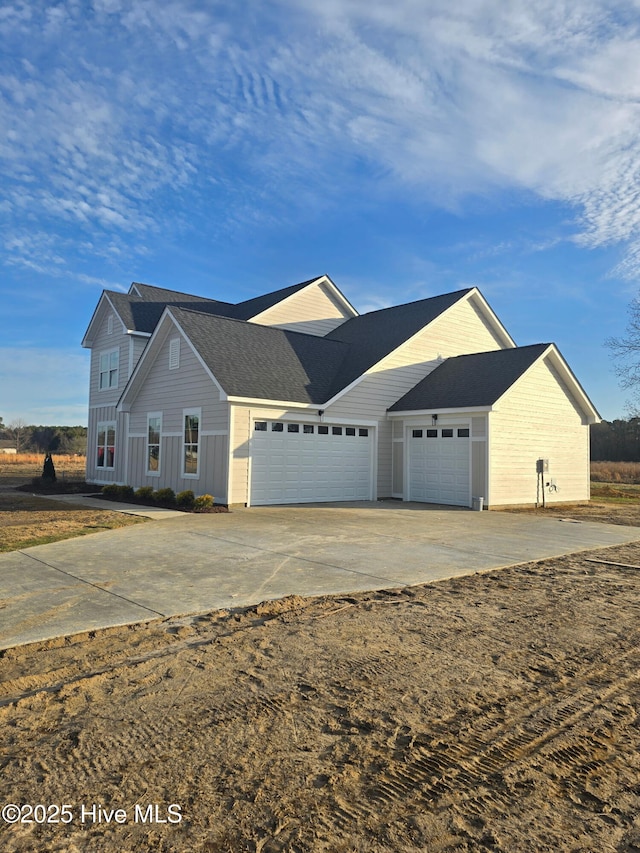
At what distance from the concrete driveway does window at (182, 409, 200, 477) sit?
11.0 feet

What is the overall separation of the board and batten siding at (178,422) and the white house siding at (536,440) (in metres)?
8.01

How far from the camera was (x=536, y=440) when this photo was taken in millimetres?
18828

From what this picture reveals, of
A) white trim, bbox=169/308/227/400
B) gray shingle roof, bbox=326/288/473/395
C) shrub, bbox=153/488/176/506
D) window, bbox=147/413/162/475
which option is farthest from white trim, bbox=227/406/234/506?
window, bbox=147/413/162/475

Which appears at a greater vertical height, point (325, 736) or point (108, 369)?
point (108, 369)

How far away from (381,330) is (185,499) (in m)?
10.6

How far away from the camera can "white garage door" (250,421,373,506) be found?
1655 centimetres

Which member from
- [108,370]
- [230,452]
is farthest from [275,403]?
[108,370]

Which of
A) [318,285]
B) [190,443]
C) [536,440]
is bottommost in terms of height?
[190,443]

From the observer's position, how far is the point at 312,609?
19.6ft

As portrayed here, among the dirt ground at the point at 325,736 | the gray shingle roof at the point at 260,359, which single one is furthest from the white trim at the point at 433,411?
the dirt ground at the point at 325,736

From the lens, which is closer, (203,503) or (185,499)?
(203,503)

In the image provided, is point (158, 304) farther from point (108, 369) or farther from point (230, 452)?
point (230, 452)

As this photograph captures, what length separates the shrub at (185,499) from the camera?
618 inches

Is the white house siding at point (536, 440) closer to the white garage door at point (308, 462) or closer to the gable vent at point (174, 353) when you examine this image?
the white garage door at point (308, 462)
